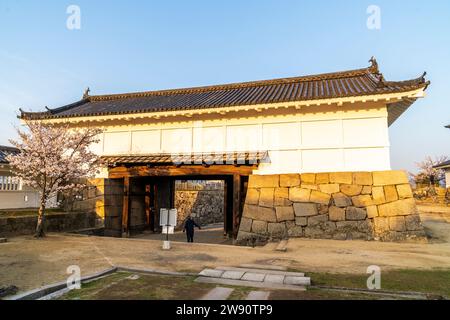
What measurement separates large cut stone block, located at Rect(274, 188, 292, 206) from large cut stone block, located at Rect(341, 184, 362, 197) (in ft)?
7.02

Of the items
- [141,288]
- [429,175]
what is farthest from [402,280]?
[429,175]

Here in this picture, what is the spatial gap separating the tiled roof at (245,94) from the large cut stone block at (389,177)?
9.84 ft

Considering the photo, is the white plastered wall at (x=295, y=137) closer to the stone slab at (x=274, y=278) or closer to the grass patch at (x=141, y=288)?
the stone slab at (x=274, y=278)

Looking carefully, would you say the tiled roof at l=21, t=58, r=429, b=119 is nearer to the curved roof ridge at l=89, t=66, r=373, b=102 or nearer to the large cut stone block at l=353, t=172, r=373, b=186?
the curved roof ridge at l=89, t=66, r=373, b=102

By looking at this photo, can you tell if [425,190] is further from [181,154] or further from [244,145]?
[181,154]

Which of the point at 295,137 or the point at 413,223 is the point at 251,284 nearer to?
the point at 295,137

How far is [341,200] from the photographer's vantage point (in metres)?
11.3

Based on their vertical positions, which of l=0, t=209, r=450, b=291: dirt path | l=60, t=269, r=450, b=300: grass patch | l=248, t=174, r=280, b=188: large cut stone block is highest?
l=248, t=174, r=280, b=188: large cut stone block

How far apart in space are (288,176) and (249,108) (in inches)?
128

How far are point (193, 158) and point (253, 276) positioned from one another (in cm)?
775

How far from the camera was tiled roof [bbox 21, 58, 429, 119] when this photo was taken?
448 inches

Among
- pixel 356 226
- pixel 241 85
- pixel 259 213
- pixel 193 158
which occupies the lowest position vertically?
pixel 356 226

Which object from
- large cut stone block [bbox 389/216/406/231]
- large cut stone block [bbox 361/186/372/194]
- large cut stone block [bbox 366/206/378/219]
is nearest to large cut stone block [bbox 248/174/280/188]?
large cut stone block [bbox 361/186/372/194]
